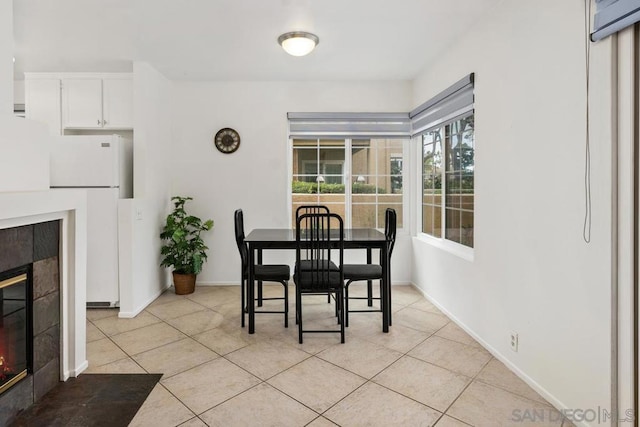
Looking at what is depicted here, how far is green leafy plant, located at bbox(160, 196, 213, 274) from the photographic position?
13.2 ft

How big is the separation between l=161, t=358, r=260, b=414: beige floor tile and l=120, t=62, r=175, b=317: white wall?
1.43 metres

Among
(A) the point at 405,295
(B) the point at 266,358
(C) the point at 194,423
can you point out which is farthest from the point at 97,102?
(A) the point at 405,295

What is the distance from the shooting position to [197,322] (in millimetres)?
3283

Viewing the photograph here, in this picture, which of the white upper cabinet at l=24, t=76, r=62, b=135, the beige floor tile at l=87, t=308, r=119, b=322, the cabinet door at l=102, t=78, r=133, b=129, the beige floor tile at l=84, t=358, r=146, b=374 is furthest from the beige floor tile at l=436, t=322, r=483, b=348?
the white upper cabinet at l=24, t=76, r=62, b=135

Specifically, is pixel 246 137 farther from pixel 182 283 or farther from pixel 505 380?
pixel 505 380

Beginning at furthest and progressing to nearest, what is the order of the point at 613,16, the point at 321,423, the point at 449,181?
1. the point at 449,181
2. the point at 321,423
3. the point at 613,16

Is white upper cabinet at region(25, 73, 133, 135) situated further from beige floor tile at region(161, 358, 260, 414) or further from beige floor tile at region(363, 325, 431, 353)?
beige floor tile at region(363, 325, 431, 353)

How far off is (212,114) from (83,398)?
128 inches

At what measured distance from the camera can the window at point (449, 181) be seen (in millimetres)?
3172

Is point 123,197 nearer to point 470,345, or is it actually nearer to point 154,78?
point 154,78

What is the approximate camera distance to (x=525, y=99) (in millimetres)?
2217

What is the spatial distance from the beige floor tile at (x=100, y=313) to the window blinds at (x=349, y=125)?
268cm

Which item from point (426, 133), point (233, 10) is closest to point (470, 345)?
point (426, 133)

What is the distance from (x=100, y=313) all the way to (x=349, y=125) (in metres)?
3.32
